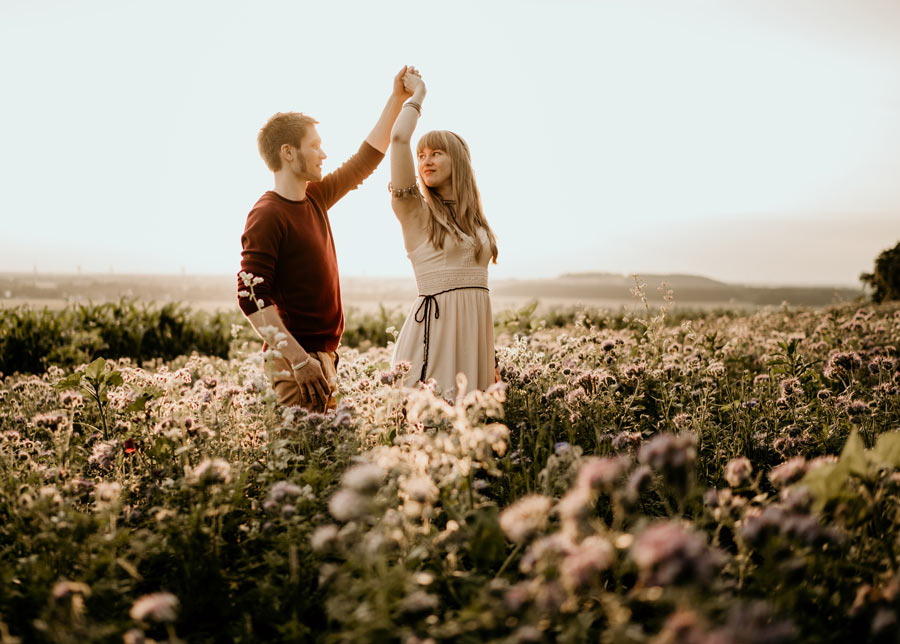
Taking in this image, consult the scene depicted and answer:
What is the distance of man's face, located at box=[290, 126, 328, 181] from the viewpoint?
4379 millimetres

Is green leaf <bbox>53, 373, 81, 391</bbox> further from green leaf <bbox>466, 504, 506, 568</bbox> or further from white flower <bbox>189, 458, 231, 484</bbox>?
green leaf <bbox>466, 504, 506, 568</bbox>


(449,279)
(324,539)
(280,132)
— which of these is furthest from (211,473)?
(280,132)

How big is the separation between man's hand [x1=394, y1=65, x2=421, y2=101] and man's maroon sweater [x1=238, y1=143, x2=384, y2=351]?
1.07 meters

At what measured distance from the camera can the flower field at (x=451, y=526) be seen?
1.66 meters

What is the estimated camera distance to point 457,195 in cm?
458

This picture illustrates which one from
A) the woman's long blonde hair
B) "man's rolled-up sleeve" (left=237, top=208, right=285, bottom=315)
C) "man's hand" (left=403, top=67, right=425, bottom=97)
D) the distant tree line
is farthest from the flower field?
the distant tree line

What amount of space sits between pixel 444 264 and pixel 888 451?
9.53 feet

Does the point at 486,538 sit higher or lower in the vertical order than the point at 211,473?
lower

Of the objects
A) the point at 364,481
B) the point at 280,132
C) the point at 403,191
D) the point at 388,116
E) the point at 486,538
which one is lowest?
the point at 486,538

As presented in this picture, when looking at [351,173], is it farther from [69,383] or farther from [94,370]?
[69,383]

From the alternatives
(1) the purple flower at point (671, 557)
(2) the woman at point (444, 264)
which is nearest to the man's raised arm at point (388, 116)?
(2) the woman at point (444, 264)

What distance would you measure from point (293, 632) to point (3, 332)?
8.14m

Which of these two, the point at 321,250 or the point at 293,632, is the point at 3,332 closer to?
the point at 321,250

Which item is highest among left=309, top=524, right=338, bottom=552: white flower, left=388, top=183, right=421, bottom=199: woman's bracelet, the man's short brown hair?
the man's short brown hair
